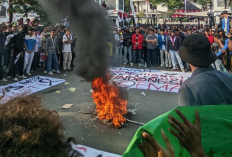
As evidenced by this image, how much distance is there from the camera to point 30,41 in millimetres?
9625

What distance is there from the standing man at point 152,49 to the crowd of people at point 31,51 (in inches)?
154

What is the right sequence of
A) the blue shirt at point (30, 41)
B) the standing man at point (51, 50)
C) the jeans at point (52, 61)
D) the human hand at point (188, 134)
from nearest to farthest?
the human hand at point (188, 134) < the blue shirt at point (30, 41) < the standing man at point (51, 50) < the jeans at point (52, 61)

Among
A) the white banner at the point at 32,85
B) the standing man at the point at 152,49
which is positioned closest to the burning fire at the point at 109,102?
the white banner at the point at 32,85

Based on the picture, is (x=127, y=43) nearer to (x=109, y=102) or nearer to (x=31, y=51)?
(x=31, y=51)

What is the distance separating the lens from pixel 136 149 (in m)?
1.36

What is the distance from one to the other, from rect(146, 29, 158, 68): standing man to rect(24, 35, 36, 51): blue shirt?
217 inches

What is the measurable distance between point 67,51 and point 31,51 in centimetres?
157

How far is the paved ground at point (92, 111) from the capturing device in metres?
4.52

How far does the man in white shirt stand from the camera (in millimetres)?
10305

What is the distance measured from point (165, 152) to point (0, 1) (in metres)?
16.2

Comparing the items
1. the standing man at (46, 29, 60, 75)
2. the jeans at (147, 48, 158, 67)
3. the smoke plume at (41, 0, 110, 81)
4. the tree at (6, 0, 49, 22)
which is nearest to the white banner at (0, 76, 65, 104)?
the standing man at (46, 29, 60, 75)

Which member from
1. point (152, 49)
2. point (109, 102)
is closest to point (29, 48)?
point (109, 102)

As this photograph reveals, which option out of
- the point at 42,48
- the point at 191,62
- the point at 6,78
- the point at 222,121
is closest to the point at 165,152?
the point at 222,121

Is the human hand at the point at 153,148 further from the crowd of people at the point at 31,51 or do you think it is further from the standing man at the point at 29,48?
the standing man at the point at 29,48
